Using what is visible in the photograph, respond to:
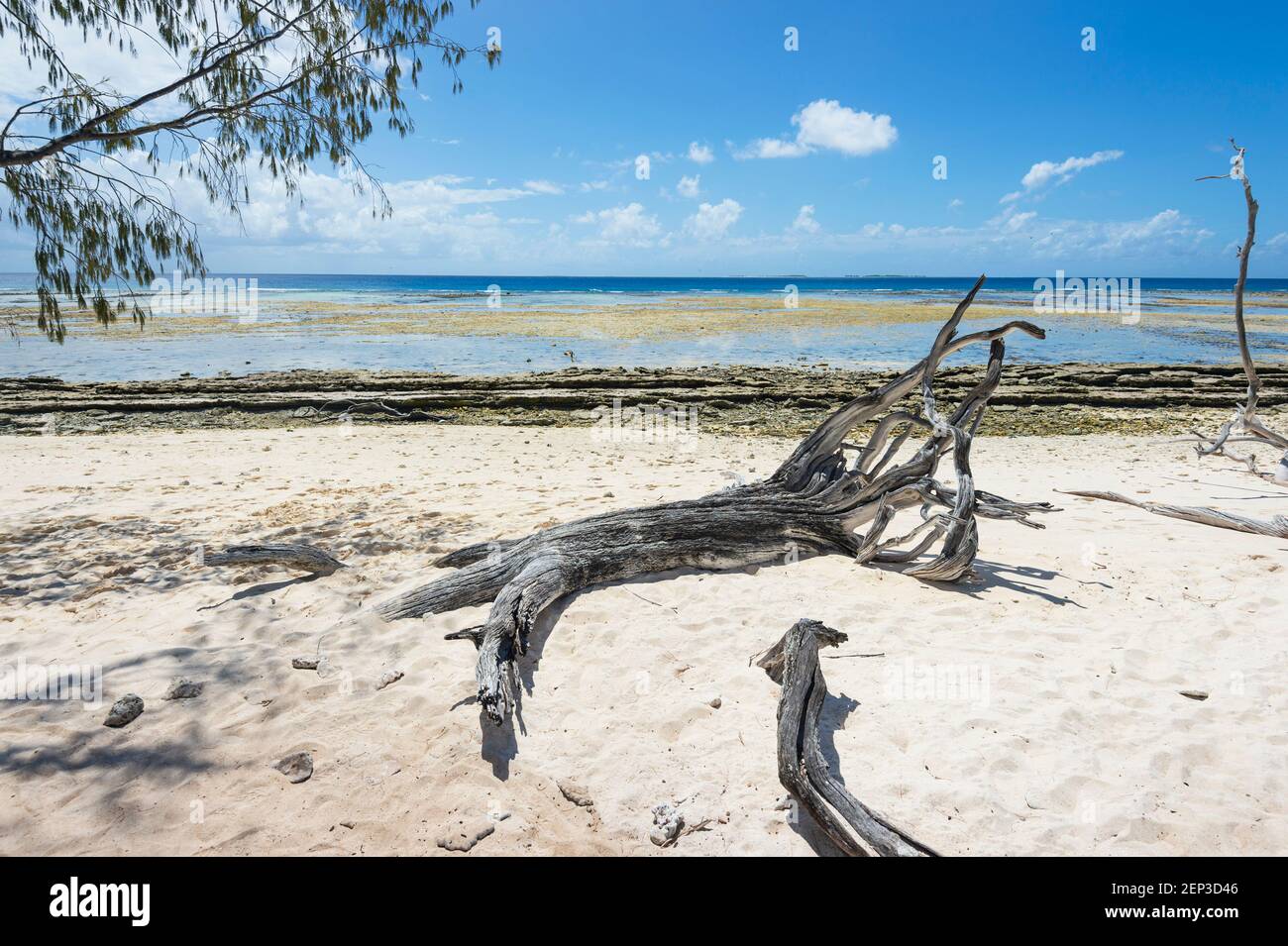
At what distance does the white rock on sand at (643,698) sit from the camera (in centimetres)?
296

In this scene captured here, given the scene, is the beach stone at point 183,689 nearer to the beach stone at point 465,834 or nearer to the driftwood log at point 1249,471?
the beach stone at point 465,834

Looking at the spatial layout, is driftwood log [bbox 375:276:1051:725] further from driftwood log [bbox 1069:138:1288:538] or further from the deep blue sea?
the deep blue sea

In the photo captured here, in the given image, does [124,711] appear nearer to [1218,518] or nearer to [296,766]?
[296,766]

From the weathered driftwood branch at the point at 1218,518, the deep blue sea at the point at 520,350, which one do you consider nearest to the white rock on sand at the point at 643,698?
the weathered driftwood branch at the point at 1218,518

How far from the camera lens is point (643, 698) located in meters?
3.91

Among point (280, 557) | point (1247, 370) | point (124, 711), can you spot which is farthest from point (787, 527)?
point (1247, 370)

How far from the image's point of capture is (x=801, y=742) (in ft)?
10.3

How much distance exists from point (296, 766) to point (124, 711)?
110 centimetres

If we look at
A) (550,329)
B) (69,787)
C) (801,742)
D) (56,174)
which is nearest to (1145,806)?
(801,742)

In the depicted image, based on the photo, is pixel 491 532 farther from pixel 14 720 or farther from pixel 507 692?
pixel 14 720

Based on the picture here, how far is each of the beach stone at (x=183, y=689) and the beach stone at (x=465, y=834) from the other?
1.89 m

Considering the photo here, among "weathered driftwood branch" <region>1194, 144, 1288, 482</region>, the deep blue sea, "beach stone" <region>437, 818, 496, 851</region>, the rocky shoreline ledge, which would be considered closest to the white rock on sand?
"beach stone" <region>437, 818, 496, 851</region>

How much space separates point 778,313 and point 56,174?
45083mm

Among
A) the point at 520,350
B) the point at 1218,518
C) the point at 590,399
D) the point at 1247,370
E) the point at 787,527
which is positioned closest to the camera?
the point at 787,527
